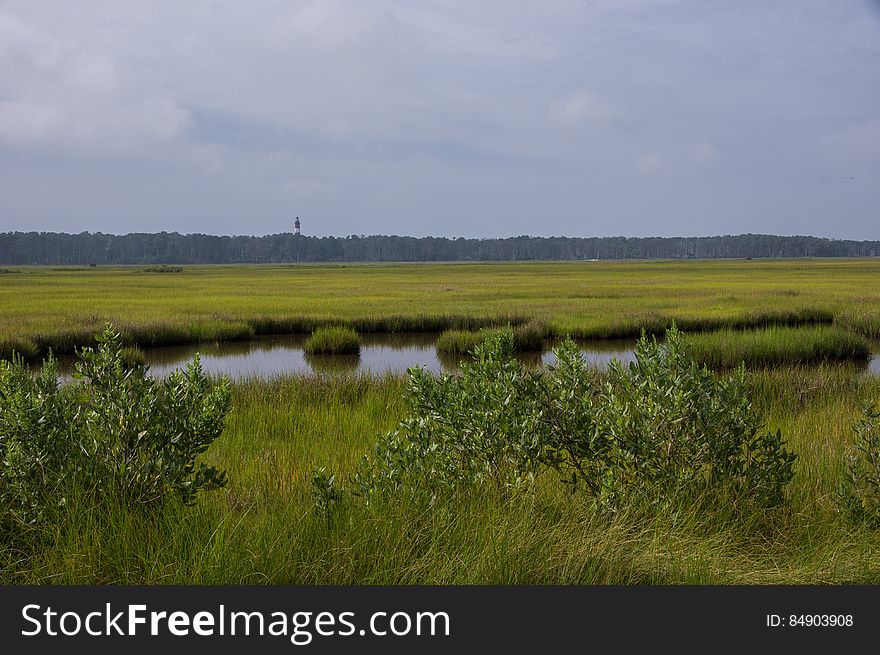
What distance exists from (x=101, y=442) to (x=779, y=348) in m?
20.5

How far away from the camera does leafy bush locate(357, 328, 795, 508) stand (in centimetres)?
556

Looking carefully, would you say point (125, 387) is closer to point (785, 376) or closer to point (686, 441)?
point (686, 441)

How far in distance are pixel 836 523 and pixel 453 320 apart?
26440 millimetres

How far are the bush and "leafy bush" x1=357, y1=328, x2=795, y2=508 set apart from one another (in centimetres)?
128

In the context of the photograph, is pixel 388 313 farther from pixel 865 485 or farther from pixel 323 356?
pixel 865 485

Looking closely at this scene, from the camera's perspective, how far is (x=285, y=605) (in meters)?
3.82

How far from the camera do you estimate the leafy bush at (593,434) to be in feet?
18.2

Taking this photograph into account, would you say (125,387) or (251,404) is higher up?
(125,387)

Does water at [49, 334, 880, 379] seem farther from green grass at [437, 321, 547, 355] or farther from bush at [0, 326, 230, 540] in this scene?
bush at [0, 326, 230, 540]

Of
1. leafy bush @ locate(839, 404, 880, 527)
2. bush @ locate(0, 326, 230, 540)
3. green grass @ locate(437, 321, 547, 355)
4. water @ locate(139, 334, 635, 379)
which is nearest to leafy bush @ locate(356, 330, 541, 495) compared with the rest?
bush @ locate(0, 326, 230, 540)

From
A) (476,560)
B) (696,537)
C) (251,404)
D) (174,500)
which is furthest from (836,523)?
(251,404)

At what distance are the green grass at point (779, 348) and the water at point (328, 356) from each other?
0.83 metres

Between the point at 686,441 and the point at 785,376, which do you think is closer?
the point at 686,441

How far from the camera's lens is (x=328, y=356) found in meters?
24.6
